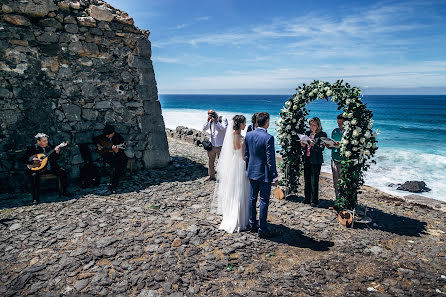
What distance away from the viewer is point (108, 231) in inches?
214

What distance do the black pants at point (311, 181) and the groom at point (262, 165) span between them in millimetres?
1938

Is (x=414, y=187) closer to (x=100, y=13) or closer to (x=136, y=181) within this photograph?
(x=136, y=181)

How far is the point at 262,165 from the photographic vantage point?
5.28 metres

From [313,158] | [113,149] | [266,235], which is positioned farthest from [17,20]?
[313,158]

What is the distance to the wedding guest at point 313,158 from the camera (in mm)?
6648

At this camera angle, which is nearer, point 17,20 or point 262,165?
point 262,165

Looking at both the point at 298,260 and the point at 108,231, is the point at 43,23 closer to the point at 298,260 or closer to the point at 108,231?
the point at 108,231

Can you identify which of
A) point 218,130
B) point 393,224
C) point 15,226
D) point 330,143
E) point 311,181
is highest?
point 218,130

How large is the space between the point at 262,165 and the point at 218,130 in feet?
11.3

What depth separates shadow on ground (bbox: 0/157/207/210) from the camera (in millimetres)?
6988

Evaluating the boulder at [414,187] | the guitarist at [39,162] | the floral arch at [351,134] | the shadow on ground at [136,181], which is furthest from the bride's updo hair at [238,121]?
the boulder at [414,187]

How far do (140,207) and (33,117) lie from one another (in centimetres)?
425

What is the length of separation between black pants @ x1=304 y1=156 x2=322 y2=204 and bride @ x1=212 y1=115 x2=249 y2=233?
2152mm

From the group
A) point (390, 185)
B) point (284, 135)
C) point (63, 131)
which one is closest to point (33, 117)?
point (63, 131)
